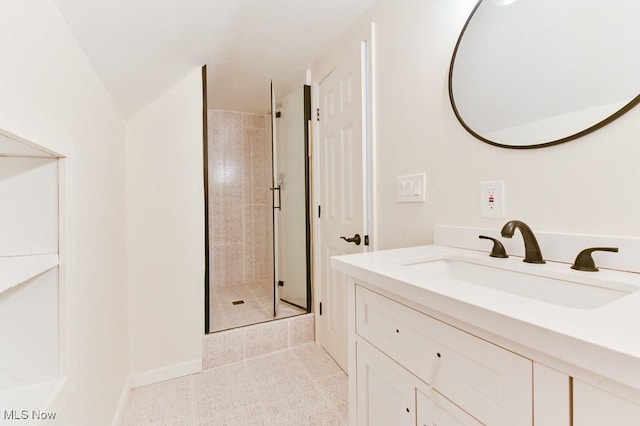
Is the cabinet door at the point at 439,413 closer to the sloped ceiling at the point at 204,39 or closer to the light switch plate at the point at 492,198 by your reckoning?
the light switch plate at the point at 492,198

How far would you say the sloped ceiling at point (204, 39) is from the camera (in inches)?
38.6

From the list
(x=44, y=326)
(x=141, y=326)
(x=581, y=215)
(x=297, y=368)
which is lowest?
(x=297, y=368)

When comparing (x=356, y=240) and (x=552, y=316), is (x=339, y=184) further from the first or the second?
(x=552, y=316)

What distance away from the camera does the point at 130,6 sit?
0.95 metres

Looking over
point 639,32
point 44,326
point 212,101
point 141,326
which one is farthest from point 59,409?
point 212,101

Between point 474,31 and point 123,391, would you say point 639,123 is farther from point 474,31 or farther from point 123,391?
point 123,391

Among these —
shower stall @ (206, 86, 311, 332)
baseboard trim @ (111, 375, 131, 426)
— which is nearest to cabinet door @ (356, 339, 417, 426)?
baseboard trim @ (111, 375, 131, 426)

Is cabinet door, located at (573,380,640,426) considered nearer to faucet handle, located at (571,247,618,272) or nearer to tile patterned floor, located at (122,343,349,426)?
faucet handle, located at (571,247,618,272)

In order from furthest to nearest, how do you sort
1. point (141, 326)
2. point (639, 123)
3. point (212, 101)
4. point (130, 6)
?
point (212, 101), point (141, 326), point (130, 6), point (639, 123)

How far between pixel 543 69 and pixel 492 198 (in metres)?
0.41

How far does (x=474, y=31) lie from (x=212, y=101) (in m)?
2.64

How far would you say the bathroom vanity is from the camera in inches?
→ 14.5

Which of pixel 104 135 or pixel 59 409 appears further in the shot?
pixel 104 135

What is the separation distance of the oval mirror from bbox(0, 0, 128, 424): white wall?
1.26 metres
